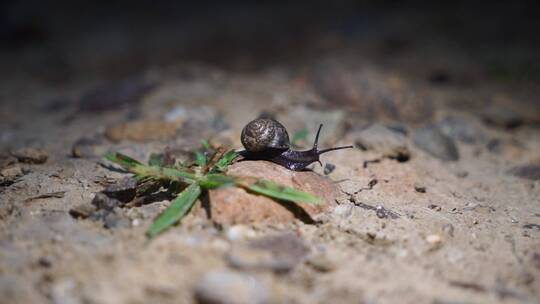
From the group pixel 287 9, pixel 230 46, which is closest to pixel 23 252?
pixel 230 46

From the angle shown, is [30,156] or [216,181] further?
[30,156]

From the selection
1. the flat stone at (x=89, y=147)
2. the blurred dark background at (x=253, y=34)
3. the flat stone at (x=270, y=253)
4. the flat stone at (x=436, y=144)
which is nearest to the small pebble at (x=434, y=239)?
the flat stone at (x=270, y=253)

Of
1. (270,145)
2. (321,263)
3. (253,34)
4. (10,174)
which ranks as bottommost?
(321,263)

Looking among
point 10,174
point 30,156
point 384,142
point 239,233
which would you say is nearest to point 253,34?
point 384,142

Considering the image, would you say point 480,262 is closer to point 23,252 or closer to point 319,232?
point 319,232

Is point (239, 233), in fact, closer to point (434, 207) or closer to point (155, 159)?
point (155, 159)

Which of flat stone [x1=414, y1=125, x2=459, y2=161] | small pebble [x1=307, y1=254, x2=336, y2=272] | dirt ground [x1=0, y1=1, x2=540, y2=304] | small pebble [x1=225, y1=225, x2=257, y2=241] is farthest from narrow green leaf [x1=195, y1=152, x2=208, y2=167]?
flat stone [x1=414, y1=125, x2=459, y2=161]
